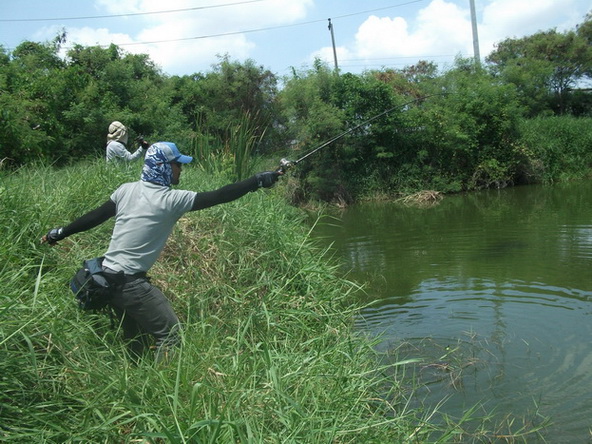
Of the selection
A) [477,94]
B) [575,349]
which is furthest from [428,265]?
[477,94]

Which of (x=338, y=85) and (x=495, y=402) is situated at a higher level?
(x=338, y=85)

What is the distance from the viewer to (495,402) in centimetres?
413

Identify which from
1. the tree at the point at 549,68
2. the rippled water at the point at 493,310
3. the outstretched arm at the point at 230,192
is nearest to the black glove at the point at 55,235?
the outstretched arm at the point at 230,192

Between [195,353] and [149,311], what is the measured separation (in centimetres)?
44

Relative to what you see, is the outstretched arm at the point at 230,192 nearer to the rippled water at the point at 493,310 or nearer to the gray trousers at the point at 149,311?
the gray trousers at the point at 149,311

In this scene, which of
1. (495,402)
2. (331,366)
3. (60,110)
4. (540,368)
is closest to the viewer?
(331,366)

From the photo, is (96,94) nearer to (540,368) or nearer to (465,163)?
(540,368)

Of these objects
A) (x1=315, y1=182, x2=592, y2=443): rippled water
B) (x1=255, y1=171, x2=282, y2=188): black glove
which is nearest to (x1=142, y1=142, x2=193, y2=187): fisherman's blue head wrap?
(x1=255, y1=171, x2=282, y2=188): black glove

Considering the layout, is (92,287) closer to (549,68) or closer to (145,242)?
(145,242)

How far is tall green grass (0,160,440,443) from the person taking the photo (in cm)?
270

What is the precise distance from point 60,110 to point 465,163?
15.1 metres

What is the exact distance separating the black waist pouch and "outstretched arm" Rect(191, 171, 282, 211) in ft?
2.36

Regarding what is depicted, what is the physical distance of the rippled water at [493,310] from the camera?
4.17 m

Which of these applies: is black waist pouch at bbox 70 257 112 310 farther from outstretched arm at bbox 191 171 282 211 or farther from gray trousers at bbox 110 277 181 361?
outstretched arm at bbox 191 171 282 211
